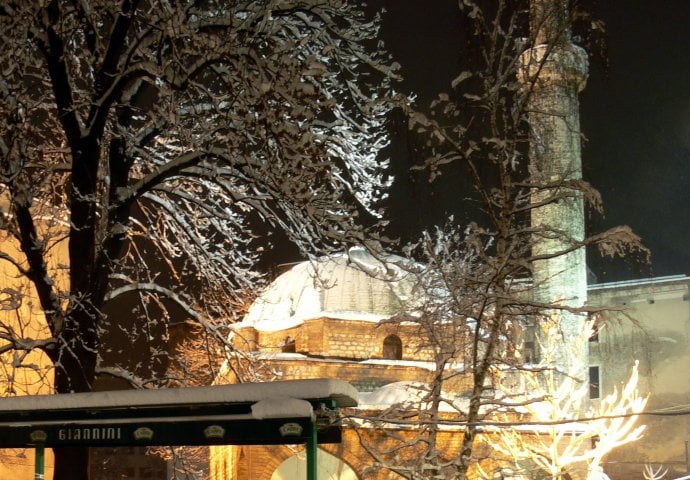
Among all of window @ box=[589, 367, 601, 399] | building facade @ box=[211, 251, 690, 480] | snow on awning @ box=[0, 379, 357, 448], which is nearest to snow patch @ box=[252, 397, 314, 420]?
snow on awning @ box=[0, 379, 357, 448]

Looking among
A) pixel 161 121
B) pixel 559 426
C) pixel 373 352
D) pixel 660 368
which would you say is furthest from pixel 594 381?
pixel 161 121

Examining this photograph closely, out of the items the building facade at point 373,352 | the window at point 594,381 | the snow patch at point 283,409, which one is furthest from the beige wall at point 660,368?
the snow patch at point 283,409

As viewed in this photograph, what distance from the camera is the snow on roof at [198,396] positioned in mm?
5113

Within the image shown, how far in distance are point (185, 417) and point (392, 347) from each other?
73.3 ft

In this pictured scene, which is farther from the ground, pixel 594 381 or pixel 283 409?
pixel 283 409

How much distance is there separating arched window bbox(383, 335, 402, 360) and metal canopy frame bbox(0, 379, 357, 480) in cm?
2166

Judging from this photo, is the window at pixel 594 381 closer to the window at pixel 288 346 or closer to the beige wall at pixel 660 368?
the beige wall at pixel 660 368

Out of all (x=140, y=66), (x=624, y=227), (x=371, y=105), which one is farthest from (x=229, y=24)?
(x=624, y=227)

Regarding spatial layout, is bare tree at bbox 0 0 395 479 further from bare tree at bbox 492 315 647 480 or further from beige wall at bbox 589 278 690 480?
beige wall at bbox 589 278 690 480

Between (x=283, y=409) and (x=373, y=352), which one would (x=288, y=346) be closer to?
(x=373, y=352)

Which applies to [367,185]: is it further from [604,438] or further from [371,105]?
[604,438]

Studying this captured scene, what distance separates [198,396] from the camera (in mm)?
5359

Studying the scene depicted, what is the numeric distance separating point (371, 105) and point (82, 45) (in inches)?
112

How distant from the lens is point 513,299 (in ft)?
25.6
